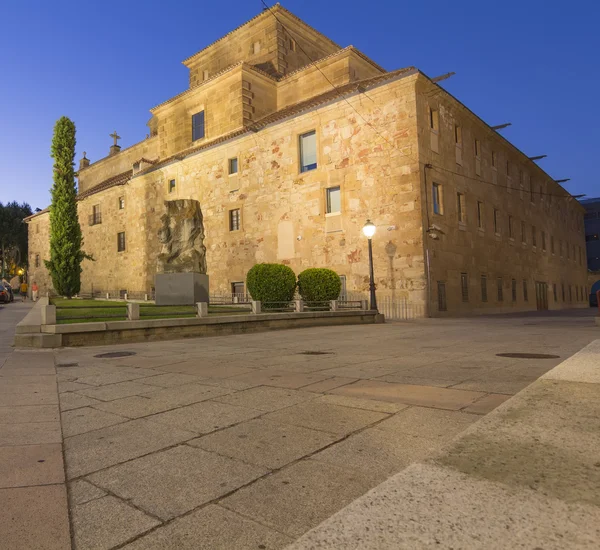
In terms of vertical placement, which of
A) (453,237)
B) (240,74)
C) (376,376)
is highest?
(240,74)

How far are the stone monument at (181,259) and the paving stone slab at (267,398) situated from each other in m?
12.7

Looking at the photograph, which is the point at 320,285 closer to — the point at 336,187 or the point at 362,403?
the point at 336,187

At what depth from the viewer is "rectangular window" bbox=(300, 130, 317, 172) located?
2408 cm

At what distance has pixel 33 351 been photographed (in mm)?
9352

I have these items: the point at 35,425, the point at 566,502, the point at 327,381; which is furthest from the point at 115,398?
the point at 566,502

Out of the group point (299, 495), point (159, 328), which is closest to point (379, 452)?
point (299, 495)

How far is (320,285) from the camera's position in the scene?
18938 millimetres

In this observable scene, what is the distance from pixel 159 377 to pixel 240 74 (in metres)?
27.2

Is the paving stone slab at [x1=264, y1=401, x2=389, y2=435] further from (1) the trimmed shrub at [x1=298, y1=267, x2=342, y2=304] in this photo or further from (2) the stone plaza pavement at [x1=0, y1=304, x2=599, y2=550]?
(1) the trimmed shrub at [x1=298, y1=267, x2=342, y2=304]

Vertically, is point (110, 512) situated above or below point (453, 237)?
below

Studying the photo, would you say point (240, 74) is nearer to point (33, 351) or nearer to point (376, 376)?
point (33, 351)

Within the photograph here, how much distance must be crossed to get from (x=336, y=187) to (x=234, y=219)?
7879mm

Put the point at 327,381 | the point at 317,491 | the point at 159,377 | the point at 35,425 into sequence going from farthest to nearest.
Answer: the point at 159,377
the point at 327,381
the point at 35,425
the point at 317,491

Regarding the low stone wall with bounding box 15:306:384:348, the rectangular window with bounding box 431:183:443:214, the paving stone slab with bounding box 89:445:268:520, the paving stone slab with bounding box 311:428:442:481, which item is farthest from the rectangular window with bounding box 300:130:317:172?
the paving stone slab with bounding box 89:445:268:520
